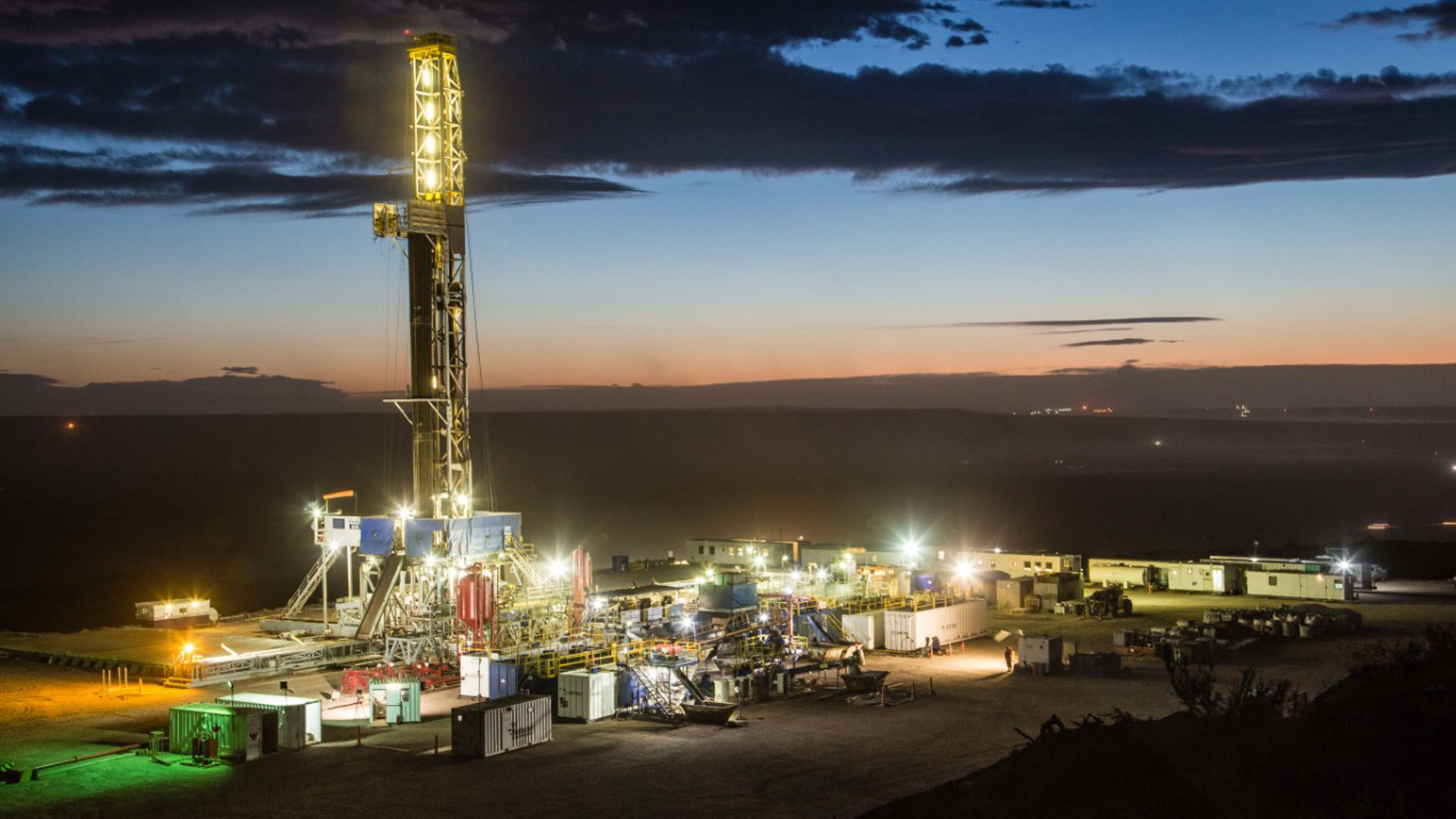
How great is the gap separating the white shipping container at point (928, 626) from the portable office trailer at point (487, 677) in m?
9.53

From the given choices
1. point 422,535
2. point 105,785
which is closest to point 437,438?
point 422,535

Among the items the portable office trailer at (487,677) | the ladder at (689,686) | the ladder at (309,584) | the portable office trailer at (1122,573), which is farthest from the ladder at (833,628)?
the portable office trailer at (1122,573)

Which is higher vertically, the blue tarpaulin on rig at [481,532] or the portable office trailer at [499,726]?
the blue tarpaulin on rig at [481,532]

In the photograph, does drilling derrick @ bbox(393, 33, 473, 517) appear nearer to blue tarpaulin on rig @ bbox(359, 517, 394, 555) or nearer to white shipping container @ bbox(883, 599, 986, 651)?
blue tarpaulin on rig @ bbox(359, 517, 394, 555)

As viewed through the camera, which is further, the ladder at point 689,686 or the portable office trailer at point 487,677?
the portable office trailer at point 487,677

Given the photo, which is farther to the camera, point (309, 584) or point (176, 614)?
point (176, 614)

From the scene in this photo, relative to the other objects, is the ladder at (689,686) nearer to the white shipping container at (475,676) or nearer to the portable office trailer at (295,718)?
the white shipping container at (475,676)

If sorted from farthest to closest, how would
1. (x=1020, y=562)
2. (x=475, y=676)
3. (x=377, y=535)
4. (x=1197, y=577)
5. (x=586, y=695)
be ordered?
(x=1020, y=562) < (x=1197, y=577) < (x=377, y=535) < (x=475, y=676) < (x=586, y=695)

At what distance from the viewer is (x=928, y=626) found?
95.4ft

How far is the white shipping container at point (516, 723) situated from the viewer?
1897 cm

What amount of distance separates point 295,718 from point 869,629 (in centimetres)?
1380

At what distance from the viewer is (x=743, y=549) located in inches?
1775

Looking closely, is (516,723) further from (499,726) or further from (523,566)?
(523,566)

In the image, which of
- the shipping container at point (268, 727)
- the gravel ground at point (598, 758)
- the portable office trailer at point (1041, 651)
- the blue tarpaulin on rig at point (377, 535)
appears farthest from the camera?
the blue tarpaulin on rig at point (377, 535)
